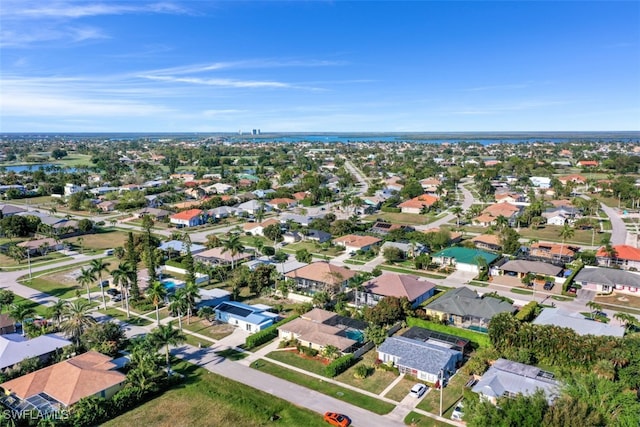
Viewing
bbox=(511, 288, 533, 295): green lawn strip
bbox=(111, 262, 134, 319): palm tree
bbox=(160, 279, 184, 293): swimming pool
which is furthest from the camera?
bbox=(160, 279, 184, 293): swimming pool

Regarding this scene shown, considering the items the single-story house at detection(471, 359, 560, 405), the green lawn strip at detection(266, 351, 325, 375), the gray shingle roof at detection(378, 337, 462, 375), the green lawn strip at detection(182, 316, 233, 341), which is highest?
the single-story house at detection(471, 359, 560, 405)

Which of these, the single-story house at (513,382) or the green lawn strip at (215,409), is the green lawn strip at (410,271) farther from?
the green lawn strip at (215,409)

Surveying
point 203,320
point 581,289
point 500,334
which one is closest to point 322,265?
point 203,320

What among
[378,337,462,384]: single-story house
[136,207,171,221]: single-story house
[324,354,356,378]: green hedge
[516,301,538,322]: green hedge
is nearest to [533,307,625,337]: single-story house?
[516,301,538,322]: green hedge

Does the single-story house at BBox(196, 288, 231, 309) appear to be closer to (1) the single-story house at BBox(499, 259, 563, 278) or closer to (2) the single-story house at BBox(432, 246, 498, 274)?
(2) the single-story house at BBox(432, 246, 498, 274)

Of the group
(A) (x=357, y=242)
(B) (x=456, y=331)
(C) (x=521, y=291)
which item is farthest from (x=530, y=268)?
(A) (x=357, y=242)

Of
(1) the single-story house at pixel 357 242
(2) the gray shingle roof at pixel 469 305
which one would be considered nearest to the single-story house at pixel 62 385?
(2) the gray shingle roof at pixel 469 305

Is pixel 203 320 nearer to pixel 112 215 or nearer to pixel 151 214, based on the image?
pixel 151 214

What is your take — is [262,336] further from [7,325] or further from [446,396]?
[7,325]
